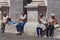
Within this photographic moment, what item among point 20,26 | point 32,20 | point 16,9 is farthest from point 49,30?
point 16,9

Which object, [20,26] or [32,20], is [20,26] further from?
[32,20]

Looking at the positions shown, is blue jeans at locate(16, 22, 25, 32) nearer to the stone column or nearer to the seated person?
the seated person

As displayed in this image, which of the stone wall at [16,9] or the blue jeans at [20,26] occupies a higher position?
the stone wall at [16,9]

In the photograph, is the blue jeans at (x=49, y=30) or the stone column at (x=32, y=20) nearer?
the blue jeans at (x=49, y=30)

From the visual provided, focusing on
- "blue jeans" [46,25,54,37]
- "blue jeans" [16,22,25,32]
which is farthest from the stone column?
"blue jeans" [46,25,54,37]

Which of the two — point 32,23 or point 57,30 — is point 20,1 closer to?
point 32,23

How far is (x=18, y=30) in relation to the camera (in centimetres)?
1602

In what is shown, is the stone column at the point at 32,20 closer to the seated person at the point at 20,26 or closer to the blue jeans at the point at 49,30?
the seated person at the point at 20,26

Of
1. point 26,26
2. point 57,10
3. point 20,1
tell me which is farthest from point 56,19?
point 20,1

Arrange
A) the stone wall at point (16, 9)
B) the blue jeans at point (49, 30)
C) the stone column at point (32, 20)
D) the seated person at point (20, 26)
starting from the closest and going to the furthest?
1. the blue jeans at point (49, 30)
2. the stone column at point (32, 20)
3. the seated person at point (20, 26)
4. the stone wall at point (16, 9)

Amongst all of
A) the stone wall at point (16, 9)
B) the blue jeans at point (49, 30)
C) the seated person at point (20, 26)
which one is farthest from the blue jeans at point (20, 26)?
the stone wall at point (16, 9)

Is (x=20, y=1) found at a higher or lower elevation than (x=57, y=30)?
higher

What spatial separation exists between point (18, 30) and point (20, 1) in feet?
10.2

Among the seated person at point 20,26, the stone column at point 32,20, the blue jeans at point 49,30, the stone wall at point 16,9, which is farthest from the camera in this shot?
the stone wall at point 16,9
